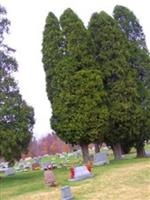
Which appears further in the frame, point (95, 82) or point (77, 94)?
point (95, 82)

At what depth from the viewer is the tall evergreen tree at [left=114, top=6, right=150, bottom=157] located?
28.5m

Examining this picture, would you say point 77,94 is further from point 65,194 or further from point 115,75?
point 65,194

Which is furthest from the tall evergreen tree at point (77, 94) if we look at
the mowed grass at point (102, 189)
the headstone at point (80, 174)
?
the headstone at point (80, 174)

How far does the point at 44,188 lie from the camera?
18031mm

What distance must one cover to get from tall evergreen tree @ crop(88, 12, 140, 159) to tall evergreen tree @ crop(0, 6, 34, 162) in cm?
585

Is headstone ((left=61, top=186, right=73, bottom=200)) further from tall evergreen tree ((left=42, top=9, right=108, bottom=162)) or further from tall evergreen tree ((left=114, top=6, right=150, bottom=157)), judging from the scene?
tall evergreen tree ((left=114, top=6, right=150, bottom=157))

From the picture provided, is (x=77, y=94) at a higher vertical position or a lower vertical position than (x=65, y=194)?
higher

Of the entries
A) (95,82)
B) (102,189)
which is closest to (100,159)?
(95,82)

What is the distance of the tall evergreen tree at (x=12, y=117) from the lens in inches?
911

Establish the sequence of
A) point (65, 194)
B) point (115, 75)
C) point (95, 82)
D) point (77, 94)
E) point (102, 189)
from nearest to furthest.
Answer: point (65, 194) → point (102, 189) → point (77, 94) → point (95, 82) → point (115, 75)

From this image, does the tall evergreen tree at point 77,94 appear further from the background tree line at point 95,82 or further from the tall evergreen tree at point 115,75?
the tall evergreen tree at point 115,75

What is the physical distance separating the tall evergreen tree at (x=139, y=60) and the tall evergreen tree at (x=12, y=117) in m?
7.28

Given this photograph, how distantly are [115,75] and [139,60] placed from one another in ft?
7.47

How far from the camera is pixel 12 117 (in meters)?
23.9
